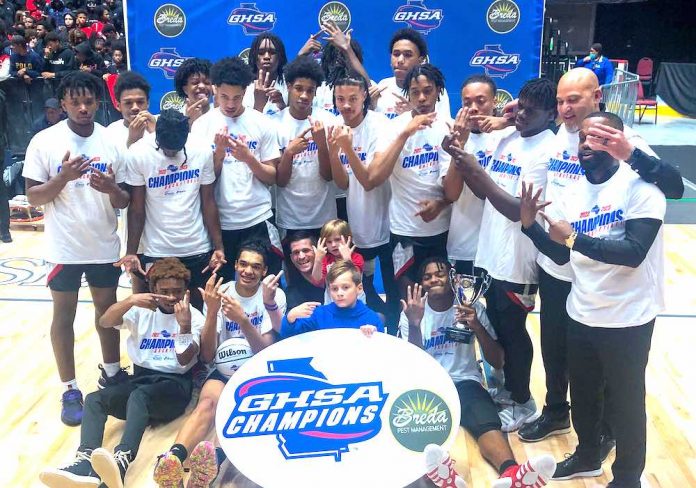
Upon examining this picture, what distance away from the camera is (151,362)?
356 centimetres

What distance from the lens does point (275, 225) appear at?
416 centimetres

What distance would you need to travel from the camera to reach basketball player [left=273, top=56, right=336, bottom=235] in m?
3.86

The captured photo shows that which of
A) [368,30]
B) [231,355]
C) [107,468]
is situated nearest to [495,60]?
[368,30]

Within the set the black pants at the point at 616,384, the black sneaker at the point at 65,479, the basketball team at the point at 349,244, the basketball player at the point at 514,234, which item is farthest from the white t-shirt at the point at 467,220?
the black sneaker at the point at 65,479

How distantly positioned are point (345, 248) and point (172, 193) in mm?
984

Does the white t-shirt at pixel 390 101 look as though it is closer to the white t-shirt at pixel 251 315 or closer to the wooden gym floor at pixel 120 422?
the white t-shirt at pixel 251 315

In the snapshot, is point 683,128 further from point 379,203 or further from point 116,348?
point 116,348

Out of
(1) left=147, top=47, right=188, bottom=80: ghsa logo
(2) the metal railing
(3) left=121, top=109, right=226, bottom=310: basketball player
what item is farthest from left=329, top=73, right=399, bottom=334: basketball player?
(2) the metal railing

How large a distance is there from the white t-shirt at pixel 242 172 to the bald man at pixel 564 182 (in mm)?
1606

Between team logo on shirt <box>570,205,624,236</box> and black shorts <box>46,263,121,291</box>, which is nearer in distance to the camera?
team logo on shirt <box>570,205,624,236</box>

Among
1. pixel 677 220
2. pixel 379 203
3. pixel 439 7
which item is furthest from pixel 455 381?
pixel 677 220

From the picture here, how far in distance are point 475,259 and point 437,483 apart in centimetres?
124

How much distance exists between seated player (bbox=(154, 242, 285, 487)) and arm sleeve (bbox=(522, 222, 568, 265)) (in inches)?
49.1

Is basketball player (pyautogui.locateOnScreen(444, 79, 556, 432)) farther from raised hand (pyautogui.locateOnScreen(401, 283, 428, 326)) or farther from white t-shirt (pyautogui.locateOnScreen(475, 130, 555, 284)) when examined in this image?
raised hand (pyautogui.locateOnScreen(401, 283, 428, 326))
